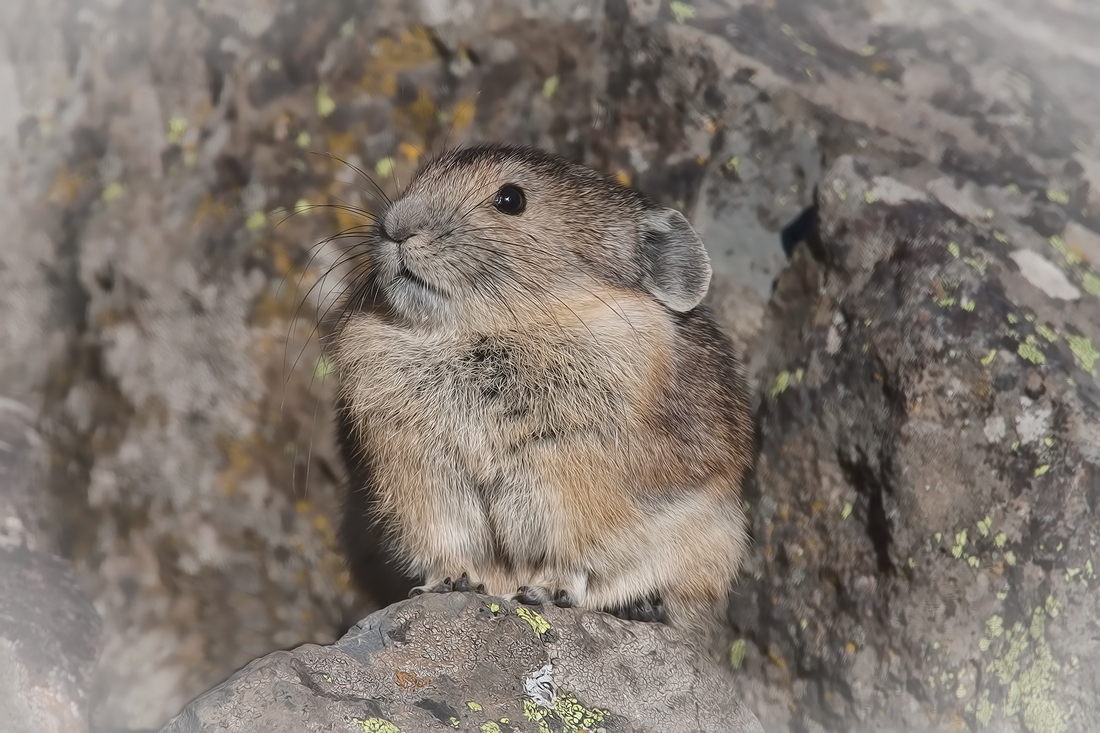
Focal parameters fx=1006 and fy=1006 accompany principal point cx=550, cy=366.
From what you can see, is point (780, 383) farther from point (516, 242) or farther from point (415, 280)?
point (415, 280)

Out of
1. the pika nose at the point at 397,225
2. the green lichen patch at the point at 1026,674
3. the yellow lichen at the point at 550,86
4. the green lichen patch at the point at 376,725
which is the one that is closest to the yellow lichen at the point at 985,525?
the green lichen patch at the point at 1026,674

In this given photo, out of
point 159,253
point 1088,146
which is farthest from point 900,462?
point 159,253

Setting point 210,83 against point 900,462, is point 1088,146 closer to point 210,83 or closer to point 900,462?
point 900,462

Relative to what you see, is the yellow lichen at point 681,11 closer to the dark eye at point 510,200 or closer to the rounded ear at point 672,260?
the rounded ear at point 672,260

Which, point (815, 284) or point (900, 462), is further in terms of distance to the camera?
point (815, 284)

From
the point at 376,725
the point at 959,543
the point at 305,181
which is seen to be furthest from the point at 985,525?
the point at 305,181

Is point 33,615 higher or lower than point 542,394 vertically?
lower
